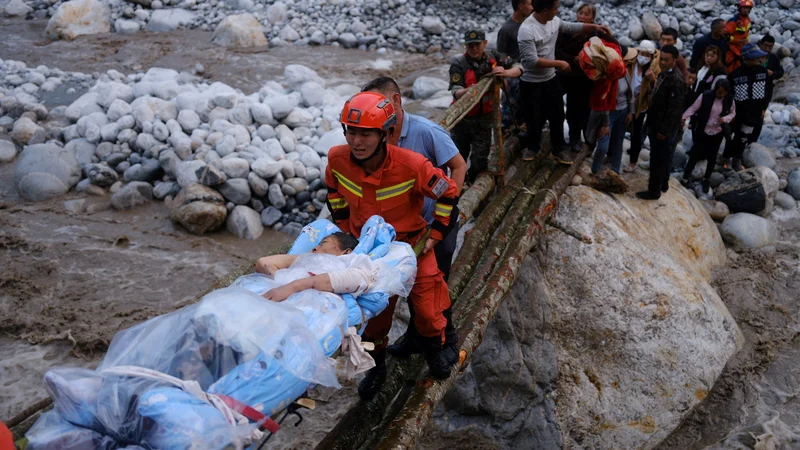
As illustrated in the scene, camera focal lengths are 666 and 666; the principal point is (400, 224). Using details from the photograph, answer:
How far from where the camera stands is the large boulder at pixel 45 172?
813cm

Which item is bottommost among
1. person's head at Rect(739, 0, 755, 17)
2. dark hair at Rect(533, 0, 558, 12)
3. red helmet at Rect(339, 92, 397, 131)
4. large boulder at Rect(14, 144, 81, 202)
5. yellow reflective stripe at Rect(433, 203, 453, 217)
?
large boulder at Rect(14, 144, 81, 202)

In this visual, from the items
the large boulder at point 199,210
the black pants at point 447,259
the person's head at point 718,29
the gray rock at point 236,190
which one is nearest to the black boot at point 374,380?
the black pants at point 447,259

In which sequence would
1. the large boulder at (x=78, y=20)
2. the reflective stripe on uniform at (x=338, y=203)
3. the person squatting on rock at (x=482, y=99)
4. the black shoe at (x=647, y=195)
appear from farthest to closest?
the large boulder at (x=78, y=20) → the black shoe at (x=647, y=195) → the person squatting on rock at (x=482, y=99) → the reflective stripe on uniform at (x=338, y=203)

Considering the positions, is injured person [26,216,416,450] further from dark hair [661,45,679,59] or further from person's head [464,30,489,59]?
dark hair [661,45,679,59]

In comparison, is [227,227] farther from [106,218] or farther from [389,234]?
[389,234]

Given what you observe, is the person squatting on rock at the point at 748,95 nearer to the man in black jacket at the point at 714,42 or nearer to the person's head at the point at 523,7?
the man in black jacket at the point at 714,42

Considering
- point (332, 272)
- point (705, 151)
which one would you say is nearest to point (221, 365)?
point (332, 272)

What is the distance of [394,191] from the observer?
125 inches

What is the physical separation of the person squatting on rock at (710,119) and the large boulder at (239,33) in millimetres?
9197

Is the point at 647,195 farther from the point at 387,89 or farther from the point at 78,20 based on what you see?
the point at 78,20

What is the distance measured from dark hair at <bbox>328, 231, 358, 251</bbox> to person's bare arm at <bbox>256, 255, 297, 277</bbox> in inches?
10.1

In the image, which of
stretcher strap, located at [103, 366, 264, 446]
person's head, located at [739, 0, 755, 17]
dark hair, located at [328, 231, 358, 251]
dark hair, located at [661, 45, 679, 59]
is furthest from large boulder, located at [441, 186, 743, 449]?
person's head, located at [739, 0, 755, 17]

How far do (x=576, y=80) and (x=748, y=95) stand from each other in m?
2.72

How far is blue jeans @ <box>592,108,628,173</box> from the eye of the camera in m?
5.93
